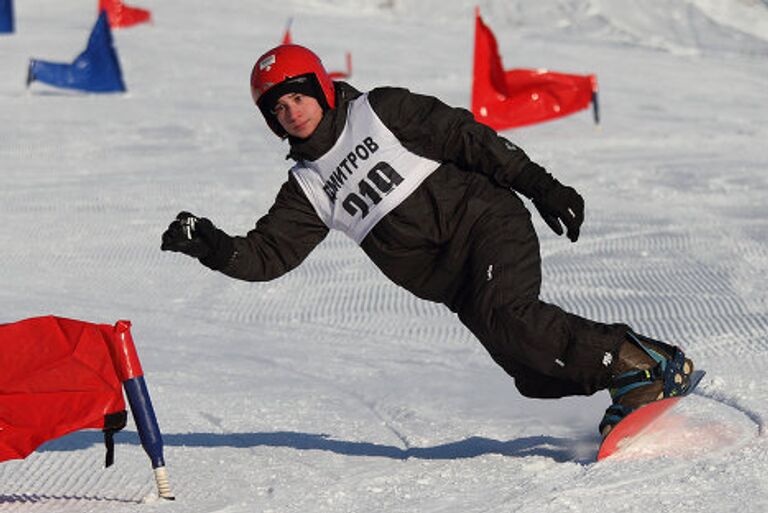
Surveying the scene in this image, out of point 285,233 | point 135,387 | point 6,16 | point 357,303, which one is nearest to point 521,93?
point 357,303

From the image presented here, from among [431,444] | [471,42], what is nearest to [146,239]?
[431,444]

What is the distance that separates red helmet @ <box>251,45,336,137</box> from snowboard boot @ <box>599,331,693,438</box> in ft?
3.83

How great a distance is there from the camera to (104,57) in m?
16.3

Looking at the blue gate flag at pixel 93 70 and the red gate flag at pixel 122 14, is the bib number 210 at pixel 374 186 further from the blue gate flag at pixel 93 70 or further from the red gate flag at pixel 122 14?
the red gate flag at pixel 122 14

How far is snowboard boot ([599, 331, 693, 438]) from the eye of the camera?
4477 millimetres

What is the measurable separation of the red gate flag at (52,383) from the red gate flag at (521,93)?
9.80 m

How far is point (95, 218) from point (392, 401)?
490cm

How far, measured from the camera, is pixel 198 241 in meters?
4.42

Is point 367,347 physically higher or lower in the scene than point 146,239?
higher

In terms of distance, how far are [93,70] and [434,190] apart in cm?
1231

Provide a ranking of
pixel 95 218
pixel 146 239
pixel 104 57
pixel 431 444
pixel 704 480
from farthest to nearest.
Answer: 1. pixel 104 57
2. pixel 95 218
3. pixel 146 239
4. pixel 431 444
5. pixel 704 480

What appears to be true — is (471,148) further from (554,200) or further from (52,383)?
(52,383)

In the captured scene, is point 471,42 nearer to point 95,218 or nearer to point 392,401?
point 95,218

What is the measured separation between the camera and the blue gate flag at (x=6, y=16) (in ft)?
65.4
